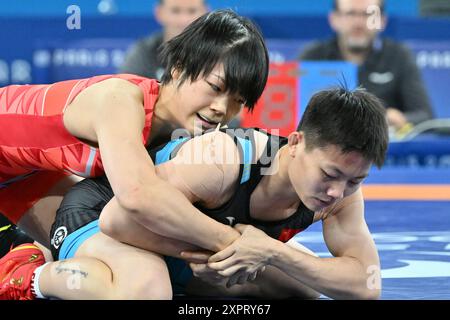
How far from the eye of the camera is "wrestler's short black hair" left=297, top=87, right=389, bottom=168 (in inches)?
112

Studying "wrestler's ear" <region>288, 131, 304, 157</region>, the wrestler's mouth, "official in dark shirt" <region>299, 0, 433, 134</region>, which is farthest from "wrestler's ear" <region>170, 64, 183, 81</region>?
"official in dark shirt" <region>299, 0, 433, 134</region>

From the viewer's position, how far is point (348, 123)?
287 cm

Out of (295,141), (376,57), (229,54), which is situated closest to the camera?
(295,141)

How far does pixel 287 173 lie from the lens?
9.81 feet

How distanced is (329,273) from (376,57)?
3915 mm

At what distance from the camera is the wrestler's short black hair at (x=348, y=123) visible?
286cm

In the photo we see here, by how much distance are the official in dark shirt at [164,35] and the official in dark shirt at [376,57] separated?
795 millimetres

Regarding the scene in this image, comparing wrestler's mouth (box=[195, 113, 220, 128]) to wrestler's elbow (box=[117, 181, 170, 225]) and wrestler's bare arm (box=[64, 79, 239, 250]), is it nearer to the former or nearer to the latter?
wrestler's bare arm (box=[64, 79, 239, 250])

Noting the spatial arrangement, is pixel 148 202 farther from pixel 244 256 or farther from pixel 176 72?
pixel 176 72

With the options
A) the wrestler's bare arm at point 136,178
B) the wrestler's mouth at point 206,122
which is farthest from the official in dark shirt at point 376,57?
the wrestler's bare arm at point 136,178

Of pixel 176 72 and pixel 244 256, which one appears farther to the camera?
pixel 176 72

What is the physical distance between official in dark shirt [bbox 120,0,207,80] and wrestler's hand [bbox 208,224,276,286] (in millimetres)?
3451

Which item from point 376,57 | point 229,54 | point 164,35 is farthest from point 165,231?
point 376,57

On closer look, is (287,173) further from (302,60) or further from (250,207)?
(302,60)
